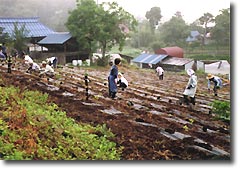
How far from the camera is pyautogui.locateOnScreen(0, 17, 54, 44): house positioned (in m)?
3.61

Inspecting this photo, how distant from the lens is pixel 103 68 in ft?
12.1

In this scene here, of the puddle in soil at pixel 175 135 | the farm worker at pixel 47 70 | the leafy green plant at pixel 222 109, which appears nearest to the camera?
the puddle in soil at pixel 175 135

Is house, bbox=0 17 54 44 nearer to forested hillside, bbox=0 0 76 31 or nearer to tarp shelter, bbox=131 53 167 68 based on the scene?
forested hillside, bbox=0 0 76 31

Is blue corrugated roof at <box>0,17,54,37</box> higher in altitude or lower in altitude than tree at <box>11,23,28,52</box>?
higher

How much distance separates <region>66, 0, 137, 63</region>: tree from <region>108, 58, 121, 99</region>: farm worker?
0.18 meters

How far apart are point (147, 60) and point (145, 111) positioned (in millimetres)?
587

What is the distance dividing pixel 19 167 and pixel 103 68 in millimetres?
1316

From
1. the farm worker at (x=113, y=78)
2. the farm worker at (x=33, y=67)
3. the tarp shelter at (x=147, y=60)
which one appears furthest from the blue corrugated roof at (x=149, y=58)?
the farm worker at (x=33, y=67)

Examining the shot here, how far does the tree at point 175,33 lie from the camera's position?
3758mm

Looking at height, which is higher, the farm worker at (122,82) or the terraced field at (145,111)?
the farm worker at (122,82)

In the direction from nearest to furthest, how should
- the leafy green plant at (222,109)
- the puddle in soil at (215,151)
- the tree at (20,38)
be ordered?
the puddle in soil at (215,151)
the leafy green plant at (222,109)
the tree at (20,38)

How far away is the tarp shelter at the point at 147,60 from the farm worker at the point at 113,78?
21cm

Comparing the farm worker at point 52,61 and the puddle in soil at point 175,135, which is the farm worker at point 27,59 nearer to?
the farm worker at point 52,61

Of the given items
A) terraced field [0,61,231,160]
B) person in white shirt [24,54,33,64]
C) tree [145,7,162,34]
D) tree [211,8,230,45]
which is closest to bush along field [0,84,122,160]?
terraced field [0,61,231,160]
